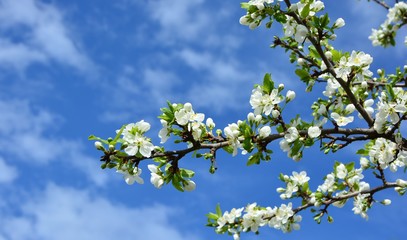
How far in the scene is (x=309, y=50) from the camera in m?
5.12

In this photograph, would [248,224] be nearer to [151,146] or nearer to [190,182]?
[190,182]

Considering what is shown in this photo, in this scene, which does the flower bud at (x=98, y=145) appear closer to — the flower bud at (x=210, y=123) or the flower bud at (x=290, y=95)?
the flower bud at (x=210, y=123)

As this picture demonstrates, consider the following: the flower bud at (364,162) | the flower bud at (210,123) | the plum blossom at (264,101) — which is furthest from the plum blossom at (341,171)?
the flower bud at (210,123)

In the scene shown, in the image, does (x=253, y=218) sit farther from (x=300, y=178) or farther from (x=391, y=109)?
(x=391, y=109)

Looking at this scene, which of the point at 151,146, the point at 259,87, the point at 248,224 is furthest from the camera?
the point at 248,224

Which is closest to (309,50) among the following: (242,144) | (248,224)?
(242,144)

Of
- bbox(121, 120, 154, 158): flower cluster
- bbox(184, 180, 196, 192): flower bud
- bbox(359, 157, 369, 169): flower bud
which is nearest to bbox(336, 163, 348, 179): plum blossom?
bbox(359, 157, 369, 169): flower bud

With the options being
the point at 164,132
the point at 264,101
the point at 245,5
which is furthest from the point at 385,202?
the point at 164,132

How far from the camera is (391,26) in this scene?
4.64 m

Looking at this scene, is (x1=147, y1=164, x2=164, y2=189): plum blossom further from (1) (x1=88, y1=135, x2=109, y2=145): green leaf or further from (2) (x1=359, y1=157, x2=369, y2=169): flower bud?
(2) (x1=359, y1=157, x2=369, y2=169): flower bud

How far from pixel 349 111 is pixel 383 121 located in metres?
0.36

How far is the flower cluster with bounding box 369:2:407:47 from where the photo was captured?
14.5ft

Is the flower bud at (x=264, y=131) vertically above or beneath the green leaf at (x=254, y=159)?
above

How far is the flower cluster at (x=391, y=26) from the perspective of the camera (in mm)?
4406
